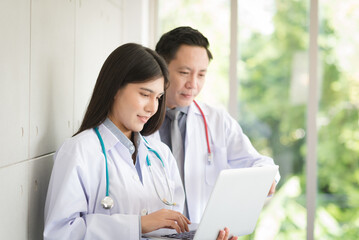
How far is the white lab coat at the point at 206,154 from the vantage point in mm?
2213

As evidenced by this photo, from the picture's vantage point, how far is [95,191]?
154 cm

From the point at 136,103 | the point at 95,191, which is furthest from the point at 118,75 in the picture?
the point at 95,191

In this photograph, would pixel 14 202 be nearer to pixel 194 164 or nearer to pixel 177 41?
pixel 194 164

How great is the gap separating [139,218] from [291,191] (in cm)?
193

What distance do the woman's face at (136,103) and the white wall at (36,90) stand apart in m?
0.27

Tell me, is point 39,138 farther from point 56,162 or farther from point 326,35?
point 326,35

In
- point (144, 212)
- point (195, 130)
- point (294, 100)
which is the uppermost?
point (294, 100)

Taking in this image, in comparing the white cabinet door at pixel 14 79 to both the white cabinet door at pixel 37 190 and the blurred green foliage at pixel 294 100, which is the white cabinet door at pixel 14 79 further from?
the blurred green foliage at pixel 294 100

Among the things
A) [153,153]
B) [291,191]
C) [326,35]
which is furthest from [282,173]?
[153,153]

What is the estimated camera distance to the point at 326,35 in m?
3.15

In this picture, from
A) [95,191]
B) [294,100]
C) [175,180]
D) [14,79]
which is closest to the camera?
[14,79]

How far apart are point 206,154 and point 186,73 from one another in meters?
0.40

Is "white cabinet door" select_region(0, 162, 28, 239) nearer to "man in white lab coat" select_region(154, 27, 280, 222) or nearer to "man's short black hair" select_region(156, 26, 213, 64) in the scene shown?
"man in white lab coat" select_region(154, 27, 280, 222)

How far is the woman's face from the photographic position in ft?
5.34
